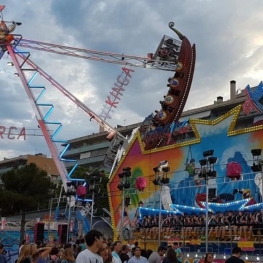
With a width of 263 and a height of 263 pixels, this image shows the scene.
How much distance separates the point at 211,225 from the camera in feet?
59.2

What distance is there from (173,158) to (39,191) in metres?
13.5

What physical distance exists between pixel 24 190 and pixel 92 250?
28851 millimetres

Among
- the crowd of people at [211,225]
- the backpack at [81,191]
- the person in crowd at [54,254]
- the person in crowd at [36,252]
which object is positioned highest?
the backpack at [81,191]

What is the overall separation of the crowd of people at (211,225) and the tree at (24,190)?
1232cm

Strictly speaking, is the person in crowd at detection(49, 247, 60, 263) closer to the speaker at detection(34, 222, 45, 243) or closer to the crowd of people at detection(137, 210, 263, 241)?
the crowd of people at detection(137, 210, 263, 241)

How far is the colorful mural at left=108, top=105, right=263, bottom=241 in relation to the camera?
62.1ft

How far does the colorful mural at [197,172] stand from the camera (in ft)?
62.1

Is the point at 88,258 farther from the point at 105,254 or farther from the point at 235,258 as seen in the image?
the point at 235,258

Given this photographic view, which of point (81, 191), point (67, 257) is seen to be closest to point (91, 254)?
point (67, 257)

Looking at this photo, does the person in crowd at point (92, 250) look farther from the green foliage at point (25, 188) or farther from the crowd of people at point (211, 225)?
the green foliage at point (25, 188)

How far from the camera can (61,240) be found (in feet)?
78.2

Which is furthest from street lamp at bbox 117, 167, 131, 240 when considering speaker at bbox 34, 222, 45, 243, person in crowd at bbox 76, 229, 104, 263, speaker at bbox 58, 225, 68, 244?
person in crowd at bbox 76, 229, 104, 263

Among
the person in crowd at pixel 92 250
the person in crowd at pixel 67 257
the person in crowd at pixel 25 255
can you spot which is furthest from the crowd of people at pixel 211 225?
the person in crowd at pixel 92 250

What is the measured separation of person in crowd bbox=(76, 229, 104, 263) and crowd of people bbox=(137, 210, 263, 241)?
11789 millimetres
